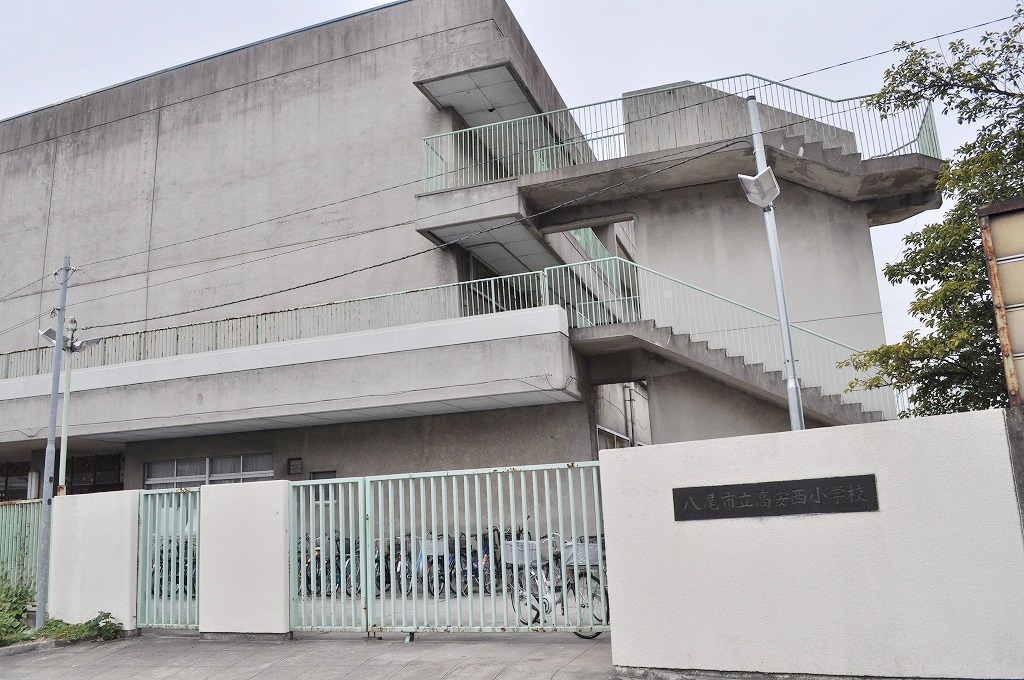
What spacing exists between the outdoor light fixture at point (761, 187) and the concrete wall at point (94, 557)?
31.4 ft

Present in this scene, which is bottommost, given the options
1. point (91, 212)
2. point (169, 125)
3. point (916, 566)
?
point (916, 566)

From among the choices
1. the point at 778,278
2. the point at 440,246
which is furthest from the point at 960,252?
the point at 440,246

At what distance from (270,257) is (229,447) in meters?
4.65

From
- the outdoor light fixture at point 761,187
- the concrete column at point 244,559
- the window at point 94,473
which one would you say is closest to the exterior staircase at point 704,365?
the outdoor light fixture at point 761,187

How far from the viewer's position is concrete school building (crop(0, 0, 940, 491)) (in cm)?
1523

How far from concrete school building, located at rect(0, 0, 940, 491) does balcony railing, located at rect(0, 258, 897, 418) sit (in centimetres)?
7

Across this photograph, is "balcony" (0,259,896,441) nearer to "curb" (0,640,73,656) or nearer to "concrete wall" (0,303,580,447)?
"concrete wall" (0,303,580,447)

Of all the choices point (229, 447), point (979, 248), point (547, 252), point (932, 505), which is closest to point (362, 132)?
point (547, 252)

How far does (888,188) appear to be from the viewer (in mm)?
→ 15625

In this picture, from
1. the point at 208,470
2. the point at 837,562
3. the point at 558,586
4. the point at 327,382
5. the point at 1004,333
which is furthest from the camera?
the point at 208,470

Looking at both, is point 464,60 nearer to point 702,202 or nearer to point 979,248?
point 702,202

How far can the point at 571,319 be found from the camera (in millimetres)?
15914

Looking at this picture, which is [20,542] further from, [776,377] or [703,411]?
[776,377]

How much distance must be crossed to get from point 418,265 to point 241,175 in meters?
6.03
